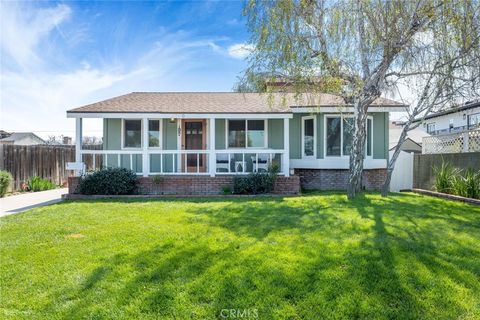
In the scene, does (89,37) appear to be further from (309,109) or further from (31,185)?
(309,109)

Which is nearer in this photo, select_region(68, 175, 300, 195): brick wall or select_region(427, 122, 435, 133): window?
select_region(68, 175, 300, 195): brick wall

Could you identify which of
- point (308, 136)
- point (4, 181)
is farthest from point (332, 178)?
point (4, 181)

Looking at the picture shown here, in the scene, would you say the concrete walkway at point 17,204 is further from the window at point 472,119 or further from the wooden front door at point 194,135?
the window at point 472,119

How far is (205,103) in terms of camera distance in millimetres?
12875

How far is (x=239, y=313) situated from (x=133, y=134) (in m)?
10.9

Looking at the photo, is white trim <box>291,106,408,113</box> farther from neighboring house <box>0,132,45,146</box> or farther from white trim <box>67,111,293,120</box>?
neighboring house <box>0,132,45,146</box>

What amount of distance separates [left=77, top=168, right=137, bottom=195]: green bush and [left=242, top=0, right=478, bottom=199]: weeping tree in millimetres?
5261

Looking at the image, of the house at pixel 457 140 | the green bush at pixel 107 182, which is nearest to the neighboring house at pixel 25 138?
the green bush at pixel 107 182

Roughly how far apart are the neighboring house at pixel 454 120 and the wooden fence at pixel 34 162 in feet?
68.7

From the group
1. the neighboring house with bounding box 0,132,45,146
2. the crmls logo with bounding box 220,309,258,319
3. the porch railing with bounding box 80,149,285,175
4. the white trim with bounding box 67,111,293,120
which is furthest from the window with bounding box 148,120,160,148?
the neighboring house with bounding box 0,132,45,146

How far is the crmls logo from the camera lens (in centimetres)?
286

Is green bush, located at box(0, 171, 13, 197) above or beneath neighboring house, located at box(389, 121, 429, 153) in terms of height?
beneath

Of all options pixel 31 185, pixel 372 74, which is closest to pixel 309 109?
pixel 372 74

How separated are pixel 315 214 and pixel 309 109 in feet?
19.8
